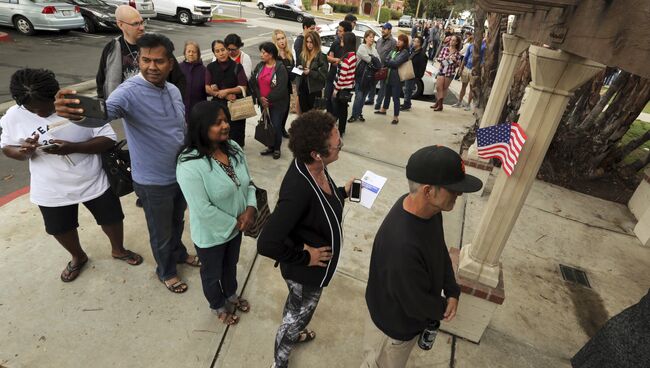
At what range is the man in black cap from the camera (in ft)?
5.43

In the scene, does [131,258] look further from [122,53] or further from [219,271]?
[122,53]

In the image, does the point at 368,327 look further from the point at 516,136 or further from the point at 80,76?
the point at 80,76

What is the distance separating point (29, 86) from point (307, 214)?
2.02 metres

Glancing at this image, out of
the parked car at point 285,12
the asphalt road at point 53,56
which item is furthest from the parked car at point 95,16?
the parked car at point 285,12

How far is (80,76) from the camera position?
8.55 m

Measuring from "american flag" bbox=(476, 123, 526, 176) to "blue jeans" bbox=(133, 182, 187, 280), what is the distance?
7.60 ft

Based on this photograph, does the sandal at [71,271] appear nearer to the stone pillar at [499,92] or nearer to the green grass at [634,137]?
the stone pillar at [499,92]

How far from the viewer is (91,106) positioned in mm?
1951

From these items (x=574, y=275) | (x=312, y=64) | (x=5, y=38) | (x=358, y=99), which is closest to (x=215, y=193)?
(x=312, y=64)

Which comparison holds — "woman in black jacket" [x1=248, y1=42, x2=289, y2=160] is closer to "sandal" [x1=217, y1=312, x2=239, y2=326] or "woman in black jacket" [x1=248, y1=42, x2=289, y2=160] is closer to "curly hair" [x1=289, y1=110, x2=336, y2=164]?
"sandal" [x1=217, y1=312, x2=239, y2=326]

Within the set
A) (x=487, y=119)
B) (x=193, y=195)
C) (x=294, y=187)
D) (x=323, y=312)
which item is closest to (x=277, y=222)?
(x=294, y=187)

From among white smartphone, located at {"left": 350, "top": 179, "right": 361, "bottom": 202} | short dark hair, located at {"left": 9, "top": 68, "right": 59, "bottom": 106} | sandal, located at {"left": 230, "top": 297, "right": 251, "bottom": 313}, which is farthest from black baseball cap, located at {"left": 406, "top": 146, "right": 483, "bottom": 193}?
short dark hair, located at {"left": 9, "top": 68, "right": 59, "bottom": 106}

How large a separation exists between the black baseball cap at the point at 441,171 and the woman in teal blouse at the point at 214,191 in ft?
3.96

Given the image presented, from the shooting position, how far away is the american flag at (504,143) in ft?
7.72
